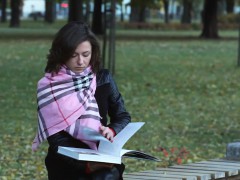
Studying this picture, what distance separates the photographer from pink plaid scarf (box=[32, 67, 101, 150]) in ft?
14.1

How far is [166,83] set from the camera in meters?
18.2

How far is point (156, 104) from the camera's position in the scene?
14.5 m

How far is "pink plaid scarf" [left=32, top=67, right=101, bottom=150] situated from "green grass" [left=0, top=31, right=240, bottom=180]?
12.2ft

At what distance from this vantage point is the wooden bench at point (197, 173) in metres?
5.41

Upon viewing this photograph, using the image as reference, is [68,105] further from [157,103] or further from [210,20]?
[210,20]

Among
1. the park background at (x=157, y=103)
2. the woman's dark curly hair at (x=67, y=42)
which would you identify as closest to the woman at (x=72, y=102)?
the woman's dark curly hair at (x=67, y=42)

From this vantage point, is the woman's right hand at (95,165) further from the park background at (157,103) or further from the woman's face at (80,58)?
the park background at (157,103)

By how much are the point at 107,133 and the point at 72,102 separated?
0.81 feet

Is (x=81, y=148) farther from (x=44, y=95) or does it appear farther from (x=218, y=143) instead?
(x=218, y=143)

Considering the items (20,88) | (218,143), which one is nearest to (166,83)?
(20,88)

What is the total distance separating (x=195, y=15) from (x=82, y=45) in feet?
350

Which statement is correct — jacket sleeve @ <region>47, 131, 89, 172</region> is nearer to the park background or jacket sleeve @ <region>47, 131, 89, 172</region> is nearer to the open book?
the open book

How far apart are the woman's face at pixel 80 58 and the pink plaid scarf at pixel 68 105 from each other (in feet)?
0.10

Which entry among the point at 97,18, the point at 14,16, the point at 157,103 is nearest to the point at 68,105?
the point at 157,103
